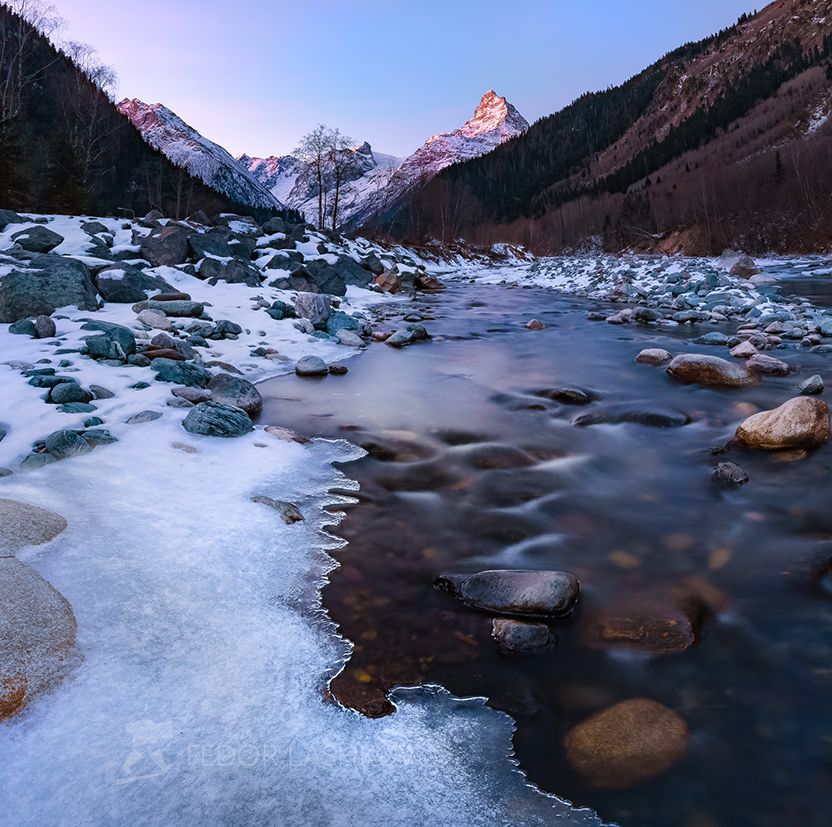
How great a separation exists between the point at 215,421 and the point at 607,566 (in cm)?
309

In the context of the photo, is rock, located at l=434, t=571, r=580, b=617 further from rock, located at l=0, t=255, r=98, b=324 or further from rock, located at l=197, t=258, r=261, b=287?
rock, located at l=197, t=258, r=261, b=287

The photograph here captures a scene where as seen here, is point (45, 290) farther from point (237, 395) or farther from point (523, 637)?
point (523, 637)

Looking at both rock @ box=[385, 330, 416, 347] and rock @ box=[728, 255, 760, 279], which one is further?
rock @ box=[728, 255, 760, 279]

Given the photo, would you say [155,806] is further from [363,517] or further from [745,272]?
[745,272]

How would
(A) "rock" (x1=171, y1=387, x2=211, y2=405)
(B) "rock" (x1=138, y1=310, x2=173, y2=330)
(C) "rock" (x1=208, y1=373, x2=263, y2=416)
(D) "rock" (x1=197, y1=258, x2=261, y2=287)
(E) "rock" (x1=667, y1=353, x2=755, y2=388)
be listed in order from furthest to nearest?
(D) "rock" (x1=197, y1=258, x2=261, y2=287)
(B) "rock" (x1=138, y1=310, x2=173, y2=330)
(E) "rock" (x1=667, y1=353, x2=755, y2=388)
(C) "rock" (x1=208, y1=373, x2=263, y2=416)
(A) "rock" (x1=171, y1=387, x2=211, y2=405)

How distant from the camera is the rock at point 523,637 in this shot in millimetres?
2070

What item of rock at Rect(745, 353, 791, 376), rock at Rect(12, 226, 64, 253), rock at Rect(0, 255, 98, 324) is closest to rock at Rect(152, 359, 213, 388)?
rock at Rect(0, 255, 98, 324)

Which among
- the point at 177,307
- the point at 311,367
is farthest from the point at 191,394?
the point at 177,307

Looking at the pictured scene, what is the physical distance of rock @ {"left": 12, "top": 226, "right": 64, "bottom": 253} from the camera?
9.82 meters

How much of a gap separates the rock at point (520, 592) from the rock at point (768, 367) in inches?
217

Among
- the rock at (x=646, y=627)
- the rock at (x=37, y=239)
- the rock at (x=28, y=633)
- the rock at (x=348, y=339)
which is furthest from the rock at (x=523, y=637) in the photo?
the rock at (x=37, y=239)

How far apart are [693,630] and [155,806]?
2063mm

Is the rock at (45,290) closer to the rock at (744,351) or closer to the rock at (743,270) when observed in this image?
the rock at (744,351)

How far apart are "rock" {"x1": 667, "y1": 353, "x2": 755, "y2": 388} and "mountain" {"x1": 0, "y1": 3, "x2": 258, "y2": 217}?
17.2 metres
